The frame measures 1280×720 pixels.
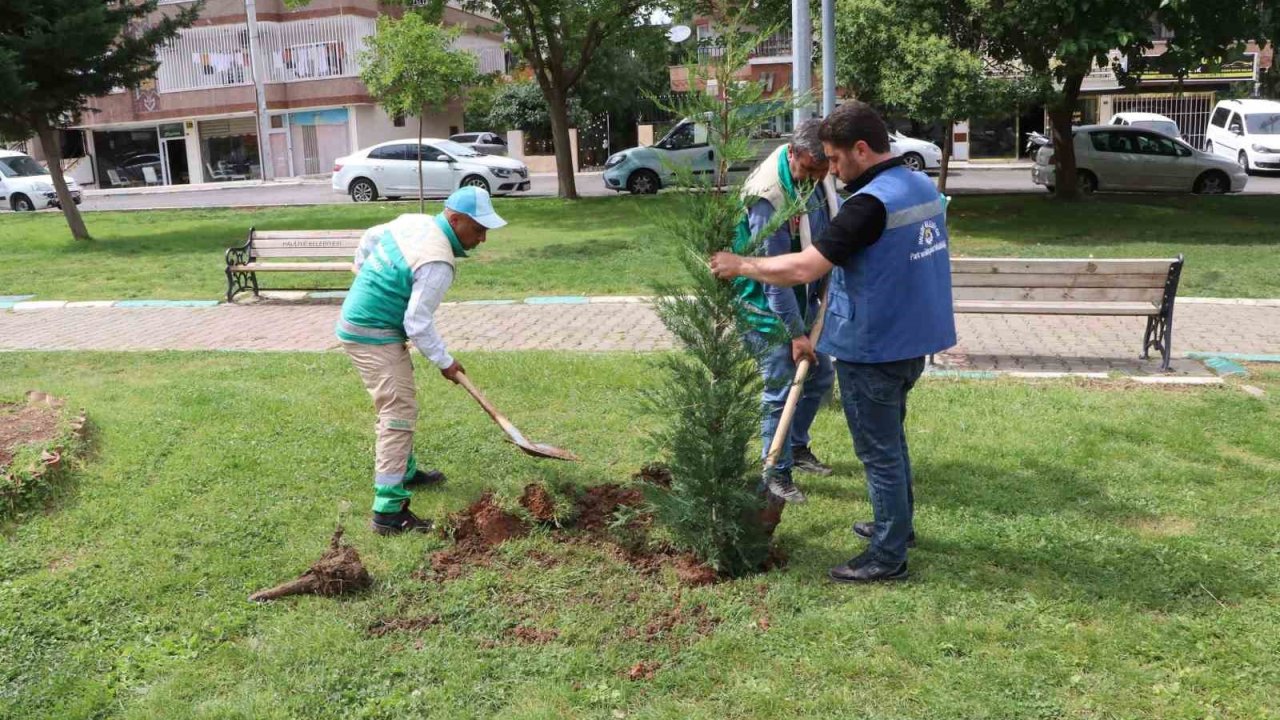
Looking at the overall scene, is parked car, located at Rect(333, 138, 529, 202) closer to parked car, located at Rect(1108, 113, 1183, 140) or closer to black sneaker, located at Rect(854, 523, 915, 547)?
black sneaker, located at Rect(854, 523, 915, 547)

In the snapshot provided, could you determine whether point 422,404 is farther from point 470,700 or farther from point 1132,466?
point 1132,466

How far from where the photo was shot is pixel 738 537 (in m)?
4.25

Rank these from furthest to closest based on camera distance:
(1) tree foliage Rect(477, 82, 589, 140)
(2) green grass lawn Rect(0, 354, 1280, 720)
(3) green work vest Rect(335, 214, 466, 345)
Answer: (1) tree foliage Rect(477, 82, 589, 140), (3) green work vest Rect(335, 214, 466, 345), (2) green grass lawn Rect(0, 354, 1280, 720)

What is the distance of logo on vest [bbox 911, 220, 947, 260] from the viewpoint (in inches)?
150

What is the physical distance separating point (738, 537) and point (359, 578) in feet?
5.12

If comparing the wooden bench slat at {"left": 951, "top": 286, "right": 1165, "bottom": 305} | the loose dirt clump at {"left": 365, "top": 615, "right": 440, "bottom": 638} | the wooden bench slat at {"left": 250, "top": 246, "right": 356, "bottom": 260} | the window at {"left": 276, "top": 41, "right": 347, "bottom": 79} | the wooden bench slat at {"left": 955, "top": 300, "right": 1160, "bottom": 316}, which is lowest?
the loose dirt clump at {"left": 365, "top": 615, "right": 440, "bottom": 638}

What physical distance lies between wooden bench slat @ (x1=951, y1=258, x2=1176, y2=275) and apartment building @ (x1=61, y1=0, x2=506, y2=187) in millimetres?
33573

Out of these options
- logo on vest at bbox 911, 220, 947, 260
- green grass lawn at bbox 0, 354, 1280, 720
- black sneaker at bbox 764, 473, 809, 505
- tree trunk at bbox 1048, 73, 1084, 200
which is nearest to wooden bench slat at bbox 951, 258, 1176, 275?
green grass lawn at bbox 0, 354, 1280, 720

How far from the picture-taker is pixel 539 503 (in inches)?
190

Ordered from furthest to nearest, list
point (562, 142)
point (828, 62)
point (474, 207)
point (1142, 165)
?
point (562, 142)
point (1142, 165)
point (828, 62)
point (474, 207)

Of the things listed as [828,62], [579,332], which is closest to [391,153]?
[579,332]

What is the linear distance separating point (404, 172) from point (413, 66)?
23.8ft

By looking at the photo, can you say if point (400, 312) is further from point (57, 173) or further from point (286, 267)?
point (57, 173)

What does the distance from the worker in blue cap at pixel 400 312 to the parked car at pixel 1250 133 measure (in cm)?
2636
